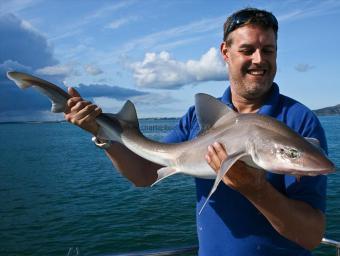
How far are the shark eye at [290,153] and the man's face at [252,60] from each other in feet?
3.21

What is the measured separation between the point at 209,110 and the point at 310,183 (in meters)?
1.02

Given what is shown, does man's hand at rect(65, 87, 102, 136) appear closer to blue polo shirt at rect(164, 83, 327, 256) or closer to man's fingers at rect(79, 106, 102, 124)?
man's fingers at rect(79, 106, 102, 124)

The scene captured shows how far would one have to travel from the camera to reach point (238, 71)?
3809mm

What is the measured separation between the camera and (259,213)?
3.42 meters

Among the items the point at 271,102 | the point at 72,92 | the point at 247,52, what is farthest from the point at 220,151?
the point at 72,92

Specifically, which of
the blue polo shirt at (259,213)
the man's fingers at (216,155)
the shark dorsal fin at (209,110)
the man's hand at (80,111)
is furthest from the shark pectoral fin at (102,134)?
the man's fingers at (216,155)

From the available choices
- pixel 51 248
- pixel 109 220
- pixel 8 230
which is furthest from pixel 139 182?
pixel 8 230

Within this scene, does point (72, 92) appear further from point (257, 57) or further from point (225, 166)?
point (225, 166)

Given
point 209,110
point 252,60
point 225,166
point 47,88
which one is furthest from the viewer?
point 47,88

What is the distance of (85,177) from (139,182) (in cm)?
3210

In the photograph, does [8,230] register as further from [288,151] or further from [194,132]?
[288,151]

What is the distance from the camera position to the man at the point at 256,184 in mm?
3088

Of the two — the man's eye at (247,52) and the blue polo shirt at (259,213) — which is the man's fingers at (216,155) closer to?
the blue polo shirt at (259,213)

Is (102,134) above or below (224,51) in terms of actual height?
below
